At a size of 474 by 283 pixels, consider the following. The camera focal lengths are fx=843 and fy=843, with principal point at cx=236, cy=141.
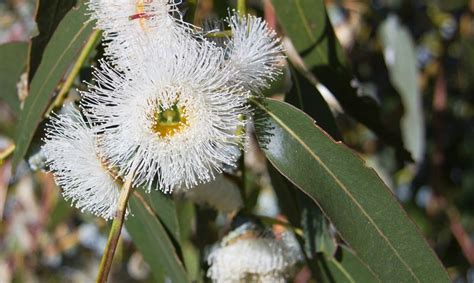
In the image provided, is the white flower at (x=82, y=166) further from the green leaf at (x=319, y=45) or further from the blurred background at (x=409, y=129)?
the blurred background at (x=409, y=129)

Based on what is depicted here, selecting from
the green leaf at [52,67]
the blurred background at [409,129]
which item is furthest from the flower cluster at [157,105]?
the blurred background at [409,129]

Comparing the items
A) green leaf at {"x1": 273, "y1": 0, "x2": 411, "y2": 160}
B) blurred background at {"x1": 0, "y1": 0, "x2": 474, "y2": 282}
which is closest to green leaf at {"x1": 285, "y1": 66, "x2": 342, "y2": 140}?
green leaf at {"x1": 273, "y1": 0, "x2": 411, "y2": 160}

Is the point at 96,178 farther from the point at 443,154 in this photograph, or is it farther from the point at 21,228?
the point at 21,228

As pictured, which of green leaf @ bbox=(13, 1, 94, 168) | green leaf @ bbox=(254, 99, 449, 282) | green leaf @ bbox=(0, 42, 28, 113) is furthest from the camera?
green leaf @ bbox=(0, 42, 28, 113)

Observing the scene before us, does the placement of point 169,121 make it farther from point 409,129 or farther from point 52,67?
point 409,129

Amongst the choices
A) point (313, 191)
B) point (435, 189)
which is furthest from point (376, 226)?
point (435, 189)

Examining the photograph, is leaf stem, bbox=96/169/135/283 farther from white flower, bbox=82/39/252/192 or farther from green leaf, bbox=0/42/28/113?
green leaf, bbox=0/42/28/113

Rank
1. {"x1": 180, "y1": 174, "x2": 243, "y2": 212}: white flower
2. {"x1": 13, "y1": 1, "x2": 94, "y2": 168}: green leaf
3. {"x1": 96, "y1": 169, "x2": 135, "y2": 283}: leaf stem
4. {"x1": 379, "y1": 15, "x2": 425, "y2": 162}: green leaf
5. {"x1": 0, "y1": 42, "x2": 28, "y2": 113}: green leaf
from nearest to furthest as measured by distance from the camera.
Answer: {"x1": 96, "y1": 169, "x2": 135, "y2": 283}: leaf stem → {"x1": 13, "y1": 1, "x2": 94, "y2": 168}: green leaf → {"x1": 180, "y1": 174, "x2": 243, "y2": 212}: white flower → {"x1": 0, "y1": 42, "x2": 28, "y2": 113}: green leaf → {"x1": 379, "y1": 15, "x2": 425, "y2": 162}: green leaf

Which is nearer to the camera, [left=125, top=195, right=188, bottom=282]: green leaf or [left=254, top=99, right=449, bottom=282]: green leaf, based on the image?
[left=254, top=99, right=449, bottom=282]: green leaf
